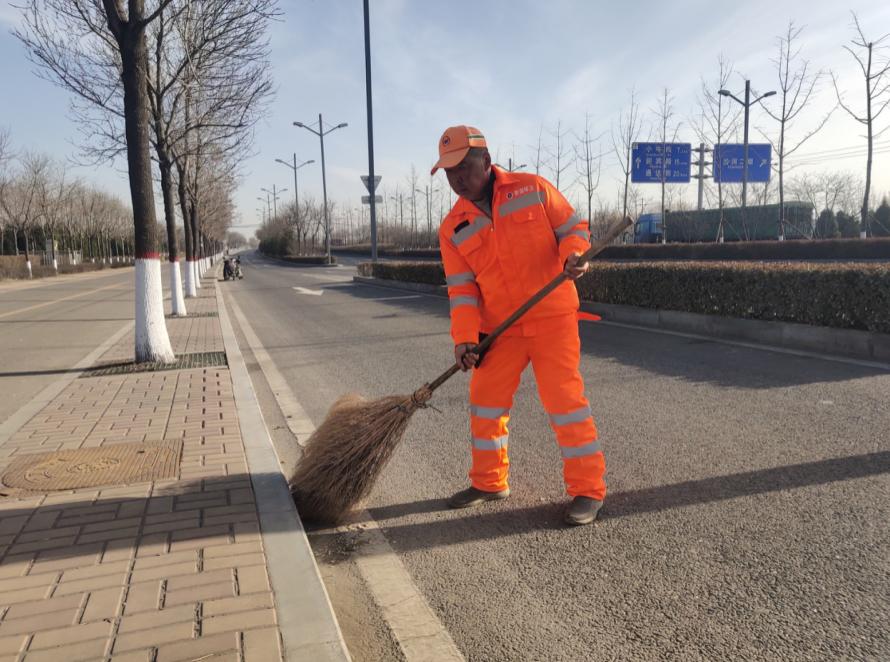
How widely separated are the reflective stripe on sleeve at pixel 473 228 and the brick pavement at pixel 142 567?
1639 mm

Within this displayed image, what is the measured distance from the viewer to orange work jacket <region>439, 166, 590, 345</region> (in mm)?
3145

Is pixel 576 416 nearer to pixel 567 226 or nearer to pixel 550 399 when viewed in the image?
pixel 550 399

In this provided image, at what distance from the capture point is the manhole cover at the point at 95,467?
3.56m

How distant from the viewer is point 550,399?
3178 mm

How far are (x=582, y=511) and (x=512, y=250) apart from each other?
1283 millimetres

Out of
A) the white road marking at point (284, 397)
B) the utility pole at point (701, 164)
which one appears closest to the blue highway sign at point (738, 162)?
the utility pole at point (701, 164)

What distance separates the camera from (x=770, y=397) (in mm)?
5371

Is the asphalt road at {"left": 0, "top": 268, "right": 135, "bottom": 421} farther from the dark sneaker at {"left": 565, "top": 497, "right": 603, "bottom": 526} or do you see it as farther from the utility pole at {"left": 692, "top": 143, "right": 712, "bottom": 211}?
the utility pole at {"left": 692, "top": 143, "right": 712, "bottom": 211}

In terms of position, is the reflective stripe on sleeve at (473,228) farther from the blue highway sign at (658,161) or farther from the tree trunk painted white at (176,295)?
the blue highway sign at (658,161)

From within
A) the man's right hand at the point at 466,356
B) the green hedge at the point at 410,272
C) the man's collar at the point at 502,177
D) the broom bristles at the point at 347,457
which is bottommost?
the broom bristles at the point at 347,457

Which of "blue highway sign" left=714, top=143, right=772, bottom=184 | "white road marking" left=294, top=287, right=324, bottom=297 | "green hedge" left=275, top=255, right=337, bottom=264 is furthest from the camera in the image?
"green hedge" left=275, top=255, right=337, bottom=264

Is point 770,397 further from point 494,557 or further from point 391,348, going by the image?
point 391,348

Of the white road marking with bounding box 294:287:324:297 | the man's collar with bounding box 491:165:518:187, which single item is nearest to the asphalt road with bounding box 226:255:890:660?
the man's collar with bounding box 491:165:518:187

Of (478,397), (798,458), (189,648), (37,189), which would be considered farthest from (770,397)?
(37,189)
